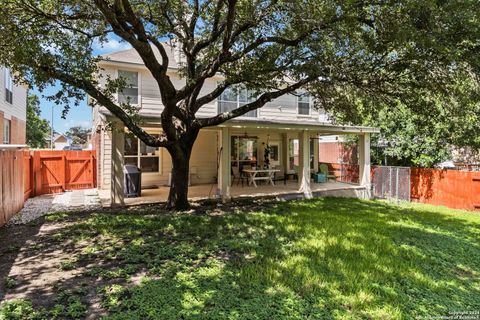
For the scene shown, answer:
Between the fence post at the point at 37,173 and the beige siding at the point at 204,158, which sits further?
the beige siding at the point at 204,158

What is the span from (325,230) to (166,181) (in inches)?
352

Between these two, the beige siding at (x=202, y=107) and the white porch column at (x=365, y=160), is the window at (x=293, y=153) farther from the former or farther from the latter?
the white porch column at (x=365, y=160)

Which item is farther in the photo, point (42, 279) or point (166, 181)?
point (166, 181)

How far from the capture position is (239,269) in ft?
15.5

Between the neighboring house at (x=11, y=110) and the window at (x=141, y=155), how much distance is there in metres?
5.00

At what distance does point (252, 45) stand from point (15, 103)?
14.1 metres

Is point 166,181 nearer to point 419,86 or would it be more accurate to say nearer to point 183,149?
point 183,149

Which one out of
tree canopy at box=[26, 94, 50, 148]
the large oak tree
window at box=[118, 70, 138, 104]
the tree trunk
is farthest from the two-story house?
tree canopy at box=[26, 94, 50, 148]

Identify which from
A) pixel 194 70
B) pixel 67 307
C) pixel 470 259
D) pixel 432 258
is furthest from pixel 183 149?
pixel 470 259

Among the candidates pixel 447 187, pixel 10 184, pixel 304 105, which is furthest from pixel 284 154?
pixel 10 184

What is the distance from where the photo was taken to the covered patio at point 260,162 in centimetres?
1058

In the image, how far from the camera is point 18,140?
53.8 ft

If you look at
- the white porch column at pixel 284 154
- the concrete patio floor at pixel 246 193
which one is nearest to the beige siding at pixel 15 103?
the concrete patio floor at pixel 246 193

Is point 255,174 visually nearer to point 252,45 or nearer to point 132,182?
point 132,182
